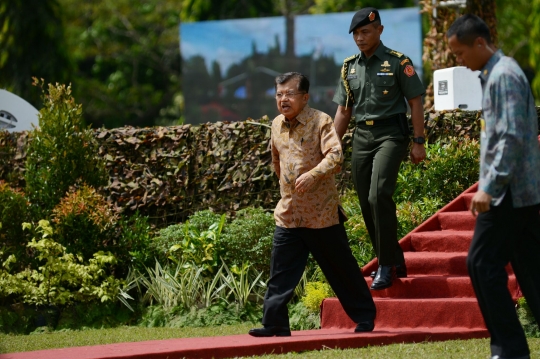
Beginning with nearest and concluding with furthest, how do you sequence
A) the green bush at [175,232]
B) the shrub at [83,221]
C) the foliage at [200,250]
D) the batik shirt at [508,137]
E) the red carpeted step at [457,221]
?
the batik shirt at [508,137]
the red carpeted step at [457,221]
the foliage at [200,250]
the shrub at [83,221]
the green bush at [175,232]

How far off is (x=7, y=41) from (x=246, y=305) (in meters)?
14.4

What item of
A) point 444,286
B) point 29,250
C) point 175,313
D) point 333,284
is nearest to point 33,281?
point 29,250

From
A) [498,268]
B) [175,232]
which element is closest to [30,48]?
[175,232]

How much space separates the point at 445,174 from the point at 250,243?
2.10 meters

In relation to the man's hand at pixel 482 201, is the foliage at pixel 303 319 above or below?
below

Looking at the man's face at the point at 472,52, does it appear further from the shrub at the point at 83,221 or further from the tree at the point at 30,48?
the tree at the point at 30,48

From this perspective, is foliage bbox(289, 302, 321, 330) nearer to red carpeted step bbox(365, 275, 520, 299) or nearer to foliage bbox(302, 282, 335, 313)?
foliage bbox(302, 282, 335, 313)

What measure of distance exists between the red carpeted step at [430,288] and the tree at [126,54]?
78.1ft

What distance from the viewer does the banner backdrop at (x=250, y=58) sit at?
61.7 ft

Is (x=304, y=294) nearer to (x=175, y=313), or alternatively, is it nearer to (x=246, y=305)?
(x=246, y=305)

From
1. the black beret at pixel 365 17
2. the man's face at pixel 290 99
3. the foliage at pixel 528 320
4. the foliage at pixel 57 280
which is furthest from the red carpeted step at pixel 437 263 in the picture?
the foliage at pixel 57 280

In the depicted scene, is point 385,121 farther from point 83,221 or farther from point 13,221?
point 13,221

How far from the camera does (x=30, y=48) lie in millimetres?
20953

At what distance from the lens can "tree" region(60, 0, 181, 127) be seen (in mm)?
29938
